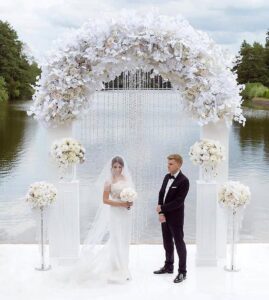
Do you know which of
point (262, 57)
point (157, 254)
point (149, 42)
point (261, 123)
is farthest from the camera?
point (262, 57)

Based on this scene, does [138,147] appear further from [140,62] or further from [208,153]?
[208,153]

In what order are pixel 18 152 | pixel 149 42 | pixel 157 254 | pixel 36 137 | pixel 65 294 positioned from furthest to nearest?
pixel 36 137
pixel 18 152
pixel 157 254
pixel 149 42
pixel 65 294

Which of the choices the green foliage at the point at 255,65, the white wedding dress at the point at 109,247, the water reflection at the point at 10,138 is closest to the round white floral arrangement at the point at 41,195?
the white wedding dress at the point at 109,247

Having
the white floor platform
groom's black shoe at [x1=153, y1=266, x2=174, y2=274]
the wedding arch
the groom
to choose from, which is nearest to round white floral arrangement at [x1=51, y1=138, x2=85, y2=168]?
the wedding arch

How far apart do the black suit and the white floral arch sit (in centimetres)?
96

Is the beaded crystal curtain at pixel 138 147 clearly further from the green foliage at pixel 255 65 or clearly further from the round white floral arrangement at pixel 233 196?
the green foliage at pixel 255 65

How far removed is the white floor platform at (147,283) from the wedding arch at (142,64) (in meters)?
0.70

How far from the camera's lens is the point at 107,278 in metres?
6.35

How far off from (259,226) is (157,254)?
145 inches

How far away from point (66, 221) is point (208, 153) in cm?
200

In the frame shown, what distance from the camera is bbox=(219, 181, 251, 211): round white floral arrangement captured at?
255 inches

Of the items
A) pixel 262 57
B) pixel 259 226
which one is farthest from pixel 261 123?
pixel 262 57

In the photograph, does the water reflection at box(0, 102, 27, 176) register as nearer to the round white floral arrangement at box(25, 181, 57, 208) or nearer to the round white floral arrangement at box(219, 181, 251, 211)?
the round white floral arrangement at box(25, 181, 57, 208)

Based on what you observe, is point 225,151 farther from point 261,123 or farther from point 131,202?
point 261,123
